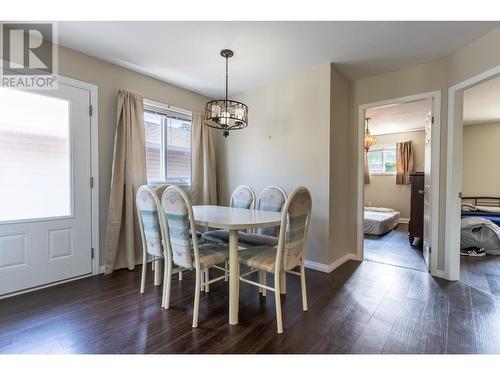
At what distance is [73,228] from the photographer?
2.69 meters

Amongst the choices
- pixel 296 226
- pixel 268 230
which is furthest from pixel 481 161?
pixel 296 226

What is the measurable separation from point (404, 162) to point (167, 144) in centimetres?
589

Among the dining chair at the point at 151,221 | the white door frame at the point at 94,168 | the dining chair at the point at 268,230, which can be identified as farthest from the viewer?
the white door frame at the point at 94,168

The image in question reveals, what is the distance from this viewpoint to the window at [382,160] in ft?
22.2

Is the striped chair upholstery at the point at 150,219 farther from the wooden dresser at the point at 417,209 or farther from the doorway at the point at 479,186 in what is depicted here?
the wooden dresser at the point at 417,209

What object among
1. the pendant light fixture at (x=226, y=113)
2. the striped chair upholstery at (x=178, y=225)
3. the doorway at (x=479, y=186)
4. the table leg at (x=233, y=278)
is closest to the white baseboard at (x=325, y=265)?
the doorway at (x=479, y=186)

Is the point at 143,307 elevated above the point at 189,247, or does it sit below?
below

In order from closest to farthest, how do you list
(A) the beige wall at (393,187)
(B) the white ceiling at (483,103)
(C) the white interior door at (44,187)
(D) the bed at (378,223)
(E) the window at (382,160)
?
(C) the white interior door at (44,187)
(B) the white ceiling at (483,103)
(D) the bed at (378,223)
(A) the beige wall at (393,187)
(E) the window at (382,160)

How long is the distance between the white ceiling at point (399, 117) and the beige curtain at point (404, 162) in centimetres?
42
